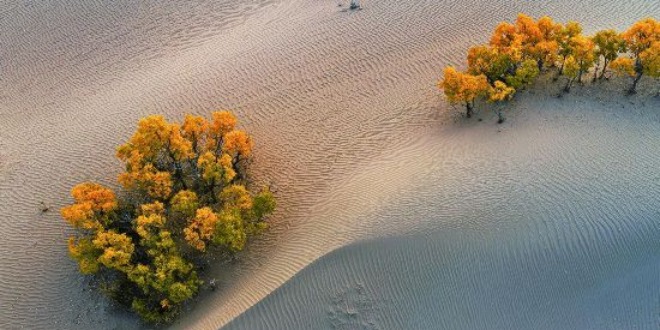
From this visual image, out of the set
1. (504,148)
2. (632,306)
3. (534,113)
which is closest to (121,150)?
(504,148)

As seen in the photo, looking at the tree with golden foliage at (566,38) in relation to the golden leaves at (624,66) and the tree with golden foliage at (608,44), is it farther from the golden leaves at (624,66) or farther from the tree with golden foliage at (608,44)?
the golden leaves at (624,66)

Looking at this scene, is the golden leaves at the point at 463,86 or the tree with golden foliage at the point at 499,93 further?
the tree with golden foliage at the point at 499,93

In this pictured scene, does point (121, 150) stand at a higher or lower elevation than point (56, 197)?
higher

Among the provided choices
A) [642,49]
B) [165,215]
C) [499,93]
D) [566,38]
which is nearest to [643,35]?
[642,49]

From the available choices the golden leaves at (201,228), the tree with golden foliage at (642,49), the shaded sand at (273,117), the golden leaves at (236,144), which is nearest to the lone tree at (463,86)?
the shaded sand at (273,117)

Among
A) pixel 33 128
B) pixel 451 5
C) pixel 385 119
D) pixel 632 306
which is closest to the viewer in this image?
Answer: pixel 632 306

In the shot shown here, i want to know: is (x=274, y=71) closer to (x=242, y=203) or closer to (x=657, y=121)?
(x=242, y=203)

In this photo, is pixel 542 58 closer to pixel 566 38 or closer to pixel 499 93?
pixel 566 38

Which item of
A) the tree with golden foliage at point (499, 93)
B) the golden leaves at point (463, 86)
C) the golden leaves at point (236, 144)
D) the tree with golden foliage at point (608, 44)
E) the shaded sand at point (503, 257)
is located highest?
the tree with golden foliage at point (608, 44)
